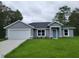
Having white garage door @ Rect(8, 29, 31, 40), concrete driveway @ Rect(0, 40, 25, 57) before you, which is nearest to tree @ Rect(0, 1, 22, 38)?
white garage door @ Rect(8, 29, 31, 40)

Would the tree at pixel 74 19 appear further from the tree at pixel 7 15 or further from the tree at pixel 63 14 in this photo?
the tree at pixel 7 15

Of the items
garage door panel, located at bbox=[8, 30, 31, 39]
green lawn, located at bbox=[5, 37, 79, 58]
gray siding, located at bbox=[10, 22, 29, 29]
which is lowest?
garage door panel, located at bbox=[8, 30, 31, 39]

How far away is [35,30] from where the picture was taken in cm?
4088

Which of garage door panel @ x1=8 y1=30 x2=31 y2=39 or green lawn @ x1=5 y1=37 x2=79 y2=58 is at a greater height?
green lawn @ x1=5 y1=37 x2=79 y2=58

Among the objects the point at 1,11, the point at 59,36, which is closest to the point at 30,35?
the point at 59,36

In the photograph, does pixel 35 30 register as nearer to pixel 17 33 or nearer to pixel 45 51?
pixel 17 33

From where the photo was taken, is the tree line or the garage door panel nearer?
the garage door panel

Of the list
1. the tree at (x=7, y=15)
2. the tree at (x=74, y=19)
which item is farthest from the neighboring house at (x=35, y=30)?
the tree at (x=74, y=19)

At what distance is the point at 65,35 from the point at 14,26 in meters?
10.8

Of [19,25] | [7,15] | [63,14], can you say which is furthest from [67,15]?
[19,25]

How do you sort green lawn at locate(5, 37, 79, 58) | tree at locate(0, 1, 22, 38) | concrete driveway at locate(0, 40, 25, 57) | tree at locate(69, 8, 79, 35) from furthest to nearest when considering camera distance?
tree at locate(69, 8, 79, 35) < tree at locate(0, 1, 22, 38) < concrete driveway at locate(0, 40, 25, 57) < green lawn at locate(5, 37, 79, 58)

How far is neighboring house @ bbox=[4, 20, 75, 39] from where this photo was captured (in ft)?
125

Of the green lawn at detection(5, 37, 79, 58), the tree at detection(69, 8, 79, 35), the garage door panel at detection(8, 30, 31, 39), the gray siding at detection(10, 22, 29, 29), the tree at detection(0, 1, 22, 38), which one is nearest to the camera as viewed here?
the green lawn at detection(5, 37, 79, 58)

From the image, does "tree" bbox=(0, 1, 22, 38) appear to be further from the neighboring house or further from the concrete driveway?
the concrete driveway
